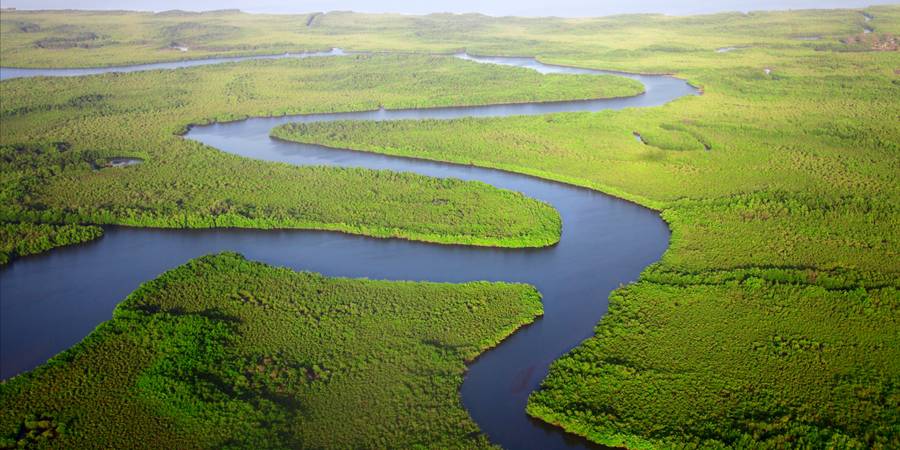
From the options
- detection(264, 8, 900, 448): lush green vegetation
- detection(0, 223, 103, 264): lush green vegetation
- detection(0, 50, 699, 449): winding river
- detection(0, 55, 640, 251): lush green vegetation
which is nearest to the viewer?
detection(264, 8, 900, 448): lush green vegetation

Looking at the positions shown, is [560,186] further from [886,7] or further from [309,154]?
[886,7]

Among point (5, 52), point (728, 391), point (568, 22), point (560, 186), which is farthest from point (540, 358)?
point (568, 22)

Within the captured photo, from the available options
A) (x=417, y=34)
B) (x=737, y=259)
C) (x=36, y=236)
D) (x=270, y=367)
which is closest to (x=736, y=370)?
(x=737, y=259)

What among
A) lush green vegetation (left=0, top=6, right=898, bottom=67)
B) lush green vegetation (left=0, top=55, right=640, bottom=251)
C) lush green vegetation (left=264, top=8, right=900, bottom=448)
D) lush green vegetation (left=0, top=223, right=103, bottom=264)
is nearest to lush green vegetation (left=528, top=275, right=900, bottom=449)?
lush green vegetation (left=264, top=8, right=900, bottom=448)

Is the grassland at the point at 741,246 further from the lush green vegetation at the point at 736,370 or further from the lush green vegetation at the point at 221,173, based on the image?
the lush green vegetation at the point at 221,173

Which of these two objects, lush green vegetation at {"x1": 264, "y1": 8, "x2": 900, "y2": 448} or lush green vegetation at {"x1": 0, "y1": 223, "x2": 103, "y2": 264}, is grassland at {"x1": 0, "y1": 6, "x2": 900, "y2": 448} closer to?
lush green vegetation at {"x1": 264, "y1": 8, "x2": 900, "y2": 448}

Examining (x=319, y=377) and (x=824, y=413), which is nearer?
(x=824, y=413)
